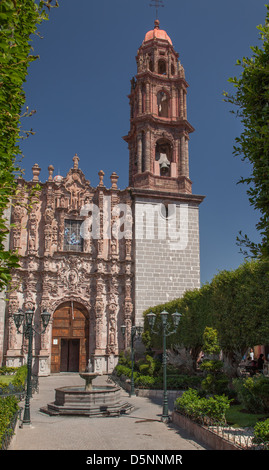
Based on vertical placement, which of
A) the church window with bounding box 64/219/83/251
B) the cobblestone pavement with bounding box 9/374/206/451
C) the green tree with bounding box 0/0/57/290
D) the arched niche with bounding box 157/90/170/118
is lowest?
the cobblestone pavement with bounding box 9/374/206/451

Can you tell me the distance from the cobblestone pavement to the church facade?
1238 centimetres

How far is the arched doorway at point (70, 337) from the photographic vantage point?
95.5 feet

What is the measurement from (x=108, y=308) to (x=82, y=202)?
25.2 ft

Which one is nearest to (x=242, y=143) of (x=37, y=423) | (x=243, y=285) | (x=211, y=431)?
(x=211, y=431)

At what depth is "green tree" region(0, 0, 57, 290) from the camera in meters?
5.90

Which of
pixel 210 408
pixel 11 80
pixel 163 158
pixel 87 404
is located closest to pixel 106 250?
pixel 163 158

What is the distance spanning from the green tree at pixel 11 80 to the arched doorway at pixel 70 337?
23.0 metres

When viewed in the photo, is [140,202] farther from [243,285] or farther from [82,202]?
[243,285]

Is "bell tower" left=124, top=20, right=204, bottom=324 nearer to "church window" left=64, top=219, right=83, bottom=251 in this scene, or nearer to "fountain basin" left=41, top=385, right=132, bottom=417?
"church window" left=64, top=219, right=83, bottom=251

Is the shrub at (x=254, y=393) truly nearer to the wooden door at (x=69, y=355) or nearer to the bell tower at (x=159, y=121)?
the wooden door at (x=69, y=355)

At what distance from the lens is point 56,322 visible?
29.4 metres

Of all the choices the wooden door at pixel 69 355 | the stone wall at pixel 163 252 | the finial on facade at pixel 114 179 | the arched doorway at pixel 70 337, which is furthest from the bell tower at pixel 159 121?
the wooden door at pixel 69 355

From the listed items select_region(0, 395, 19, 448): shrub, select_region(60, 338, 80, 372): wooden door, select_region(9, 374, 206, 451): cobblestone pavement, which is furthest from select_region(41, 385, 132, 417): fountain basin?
select_region(60, 338, 80, 372): wooden door

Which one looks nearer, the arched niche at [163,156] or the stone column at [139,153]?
the stone column at [139,153]
